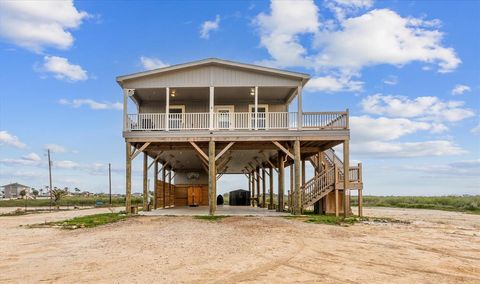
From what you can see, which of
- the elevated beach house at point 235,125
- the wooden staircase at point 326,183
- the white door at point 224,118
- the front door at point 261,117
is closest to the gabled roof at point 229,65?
the elevated beach house at point 235,125

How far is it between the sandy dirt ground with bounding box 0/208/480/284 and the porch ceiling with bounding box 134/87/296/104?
368 inches

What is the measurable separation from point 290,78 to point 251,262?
47.5 feet

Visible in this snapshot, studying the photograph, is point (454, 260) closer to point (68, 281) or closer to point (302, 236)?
point (302, 236)

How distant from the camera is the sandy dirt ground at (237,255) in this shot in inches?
321

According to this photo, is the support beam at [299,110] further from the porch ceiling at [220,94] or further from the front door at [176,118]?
the front door at [176,118]

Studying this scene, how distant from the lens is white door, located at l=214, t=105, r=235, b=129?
73.8 feet

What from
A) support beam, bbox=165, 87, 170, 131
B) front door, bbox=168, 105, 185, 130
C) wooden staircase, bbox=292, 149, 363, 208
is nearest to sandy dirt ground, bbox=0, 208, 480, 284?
wooden staircase, bbox=292, 149, 363, 208

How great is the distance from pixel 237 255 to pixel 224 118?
14.1 m

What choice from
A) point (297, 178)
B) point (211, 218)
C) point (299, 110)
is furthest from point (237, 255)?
point (299, 110)

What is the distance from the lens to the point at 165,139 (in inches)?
859

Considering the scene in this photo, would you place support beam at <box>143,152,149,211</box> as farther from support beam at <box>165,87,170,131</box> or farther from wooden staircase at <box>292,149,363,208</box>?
wooden staircase at <box>292,149,363,208</box>

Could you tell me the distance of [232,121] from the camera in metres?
22.2

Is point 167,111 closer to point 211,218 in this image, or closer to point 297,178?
point 211,218

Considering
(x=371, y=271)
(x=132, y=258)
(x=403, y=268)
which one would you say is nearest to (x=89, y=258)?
(x=132, y=258)
